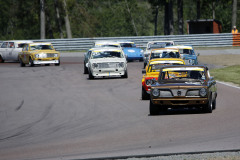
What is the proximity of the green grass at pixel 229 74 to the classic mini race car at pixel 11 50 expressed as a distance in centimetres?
1407

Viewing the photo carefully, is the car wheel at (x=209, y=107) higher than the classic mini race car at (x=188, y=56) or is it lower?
higher

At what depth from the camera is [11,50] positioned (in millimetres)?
37250

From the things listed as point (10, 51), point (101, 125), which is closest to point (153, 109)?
point (101, 125)

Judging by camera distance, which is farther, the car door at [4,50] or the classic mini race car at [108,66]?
the car door at [4,50]

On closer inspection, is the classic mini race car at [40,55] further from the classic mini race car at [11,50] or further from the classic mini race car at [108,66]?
the classic mini race car at [108,66]

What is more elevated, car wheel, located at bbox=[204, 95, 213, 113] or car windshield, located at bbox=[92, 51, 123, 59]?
car wheel, located at bbox=[204, 95, 213, 113]

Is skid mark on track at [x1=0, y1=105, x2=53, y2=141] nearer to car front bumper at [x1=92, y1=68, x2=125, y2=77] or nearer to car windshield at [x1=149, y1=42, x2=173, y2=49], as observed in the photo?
car front bumper at [x1=92, y1=68, x2=125, y2=77]

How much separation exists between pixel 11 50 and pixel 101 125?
83.5 ft

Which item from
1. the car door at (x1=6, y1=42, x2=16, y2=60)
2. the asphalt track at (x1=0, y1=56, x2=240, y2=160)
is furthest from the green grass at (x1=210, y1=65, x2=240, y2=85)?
the car door at (x1=6, y1=42, x2=16, y2=60)

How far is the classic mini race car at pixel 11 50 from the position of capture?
3691 cm

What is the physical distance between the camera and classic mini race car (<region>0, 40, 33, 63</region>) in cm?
3691

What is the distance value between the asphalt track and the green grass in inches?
74.5

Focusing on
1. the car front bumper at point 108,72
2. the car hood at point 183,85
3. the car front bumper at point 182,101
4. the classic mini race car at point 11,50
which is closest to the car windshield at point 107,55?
the car front bumper at point 108,72

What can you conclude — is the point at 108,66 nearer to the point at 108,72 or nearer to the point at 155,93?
the point at 108,72
